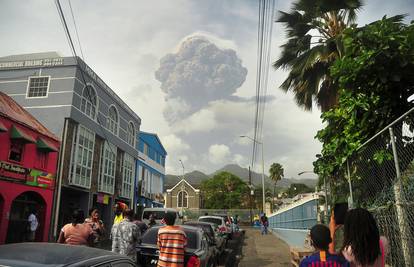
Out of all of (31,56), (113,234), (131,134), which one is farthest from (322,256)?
(131,134)

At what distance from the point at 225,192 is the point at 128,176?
159 feet

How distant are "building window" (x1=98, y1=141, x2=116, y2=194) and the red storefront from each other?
608 cm

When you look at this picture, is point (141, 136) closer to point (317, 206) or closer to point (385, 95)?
point (317, 206)

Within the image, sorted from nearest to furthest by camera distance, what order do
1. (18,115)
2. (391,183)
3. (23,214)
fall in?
(391,183), (18,115), (23,214)

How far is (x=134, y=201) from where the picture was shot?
35688 millimetres

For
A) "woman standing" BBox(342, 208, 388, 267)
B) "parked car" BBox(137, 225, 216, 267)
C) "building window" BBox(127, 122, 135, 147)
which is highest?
"building window" BBox(127, 122, 135, 147)

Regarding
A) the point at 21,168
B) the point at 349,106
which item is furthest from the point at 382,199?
the point at 21,168

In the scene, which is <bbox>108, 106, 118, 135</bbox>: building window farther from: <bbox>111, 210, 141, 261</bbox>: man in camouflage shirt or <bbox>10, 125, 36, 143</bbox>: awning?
<bbox>111, 210, 141, 261</bbox>: man in camouflage shirt

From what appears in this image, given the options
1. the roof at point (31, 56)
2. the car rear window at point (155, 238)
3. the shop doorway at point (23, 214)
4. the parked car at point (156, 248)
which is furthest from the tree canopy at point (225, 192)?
the car rear window at point (155, 238)

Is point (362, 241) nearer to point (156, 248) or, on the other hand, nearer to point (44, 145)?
point (156, 248)

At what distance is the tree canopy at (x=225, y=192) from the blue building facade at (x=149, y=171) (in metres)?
32.1

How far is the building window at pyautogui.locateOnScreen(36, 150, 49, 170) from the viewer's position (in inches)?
769

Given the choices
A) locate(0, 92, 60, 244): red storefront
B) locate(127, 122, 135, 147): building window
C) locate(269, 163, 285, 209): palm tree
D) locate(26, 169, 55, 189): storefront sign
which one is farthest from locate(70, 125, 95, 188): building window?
locate(269, 163, 285, 209): palm tree

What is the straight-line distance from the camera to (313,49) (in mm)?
12289
